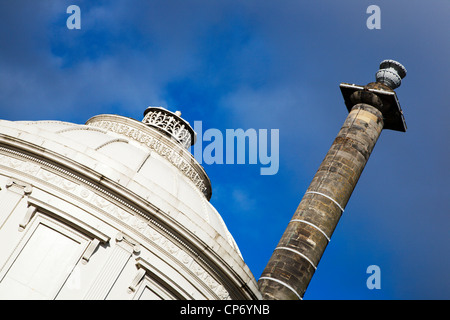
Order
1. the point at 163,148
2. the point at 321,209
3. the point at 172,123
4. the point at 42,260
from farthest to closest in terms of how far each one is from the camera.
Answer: the point at 172,123 < the point at 163,148 < the point at 321,209 < the point at 42,260

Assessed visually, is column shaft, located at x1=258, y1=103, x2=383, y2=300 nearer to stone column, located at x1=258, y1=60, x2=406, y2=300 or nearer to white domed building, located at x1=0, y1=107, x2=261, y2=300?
stone column, located at x1=258, y1=60, x2=406, y2=300

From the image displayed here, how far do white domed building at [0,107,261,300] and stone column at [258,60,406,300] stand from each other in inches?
94.2

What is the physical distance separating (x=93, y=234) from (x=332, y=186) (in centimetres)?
1051

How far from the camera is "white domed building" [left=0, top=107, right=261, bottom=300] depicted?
56.9ft

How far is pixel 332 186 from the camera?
973 inches

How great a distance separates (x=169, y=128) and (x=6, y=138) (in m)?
8.85

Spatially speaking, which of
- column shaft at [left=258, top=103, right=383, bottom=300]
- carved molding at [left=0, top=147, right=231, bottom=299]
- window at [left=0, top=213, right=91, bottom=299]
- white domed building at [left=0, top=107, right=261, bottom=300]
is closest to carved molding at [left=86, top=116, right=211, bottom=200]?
column shaft at [left=258, top=103, right=383, bottom=300]

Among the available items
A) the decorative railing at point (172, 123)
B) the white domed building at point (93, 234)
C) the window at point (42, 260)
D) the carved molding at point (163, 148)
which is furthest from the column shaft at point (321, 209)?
the window at point (42, 260)

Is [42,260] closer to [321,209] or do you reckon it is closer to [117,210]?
[117,210]

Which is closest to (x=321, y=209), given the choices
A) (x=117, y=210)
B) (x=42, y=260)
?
(x=117, y=210)
